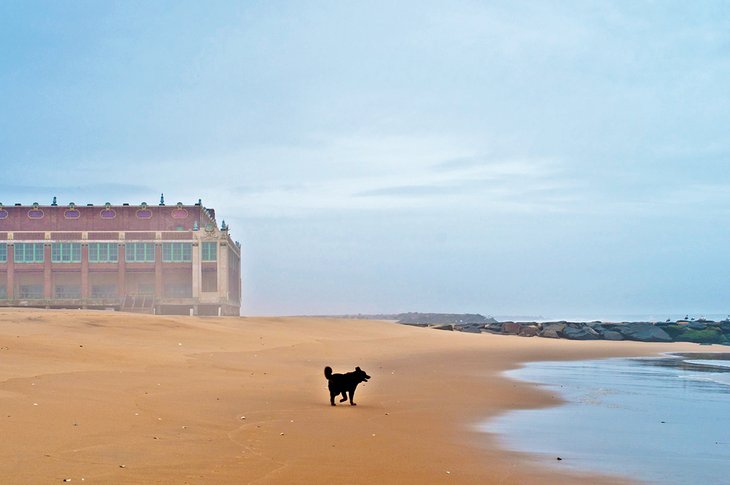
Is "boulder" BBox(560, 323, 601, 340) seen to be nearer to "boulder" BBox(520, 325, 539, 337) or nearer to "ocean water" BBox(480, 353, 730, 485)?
"boulder" BBox(520, 325, 539, 337)

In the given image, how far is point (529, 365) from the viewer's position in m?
31.1

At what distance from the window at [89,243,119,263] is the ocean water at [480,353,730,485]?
56.8 m

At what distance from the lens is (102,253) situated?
73750 mm

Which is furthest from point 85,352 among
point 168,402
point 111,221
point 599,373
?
point 111,221

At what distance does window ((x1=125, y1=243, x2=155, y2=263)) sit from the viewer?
7388 cm

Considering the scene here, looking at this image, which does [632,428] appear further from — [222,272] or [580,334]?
[222,272]

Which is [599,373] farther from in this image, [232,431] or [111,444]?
[111,444]

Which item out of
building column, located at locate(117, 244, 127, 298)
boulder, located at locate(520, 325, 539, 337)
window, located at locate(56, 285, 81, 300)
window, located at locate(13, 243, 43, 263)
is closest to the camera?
boulder, located at locate(520, 325, 539, 337)

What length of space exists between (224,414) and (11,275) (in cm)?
6685

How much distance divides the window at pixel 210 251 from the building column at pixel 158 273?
4186 millimetres

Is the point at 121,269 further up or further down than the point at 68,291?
further up

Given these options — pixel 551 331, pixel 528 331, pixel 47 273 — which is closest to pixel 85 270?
pixel 47 273

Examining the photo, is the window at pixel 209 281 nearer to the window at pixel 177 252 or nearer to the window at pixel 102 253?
the window at pixel 177 252

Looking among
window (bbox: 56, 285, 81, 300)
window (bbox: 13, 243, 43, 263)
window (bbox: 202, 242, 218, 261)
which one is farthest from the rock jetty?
window (bbox: 13, 243, 43, 263)
